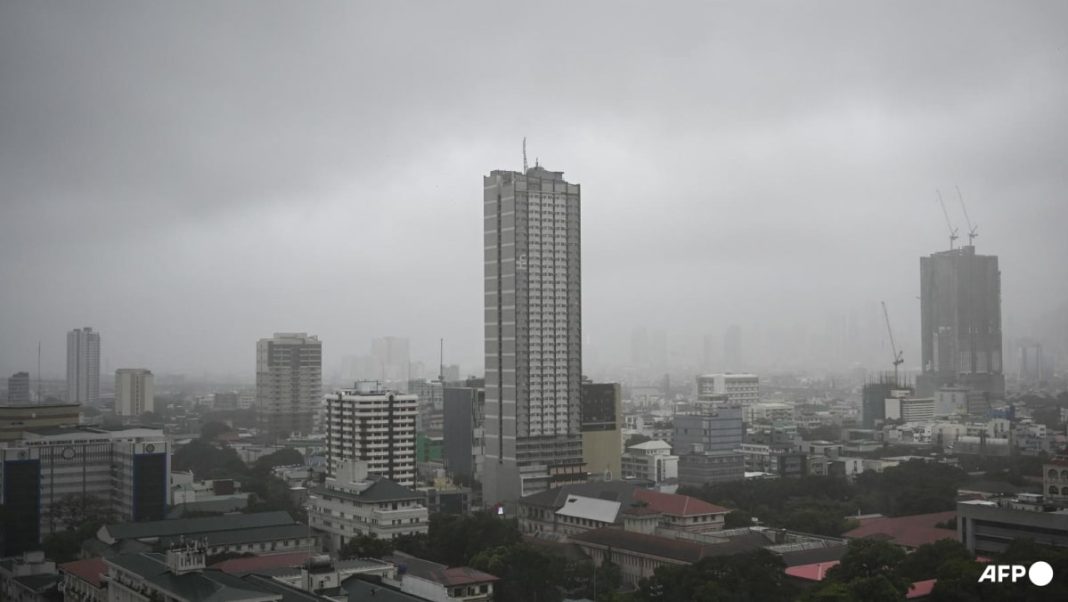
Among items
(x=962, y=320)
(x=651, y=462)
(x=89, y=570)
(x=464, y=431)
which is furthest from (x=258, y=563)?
(x=962, y=320)

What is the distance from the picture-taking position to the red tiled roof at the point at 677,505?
1830 centimetres

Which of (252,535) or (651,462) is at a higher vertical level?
(252,535)

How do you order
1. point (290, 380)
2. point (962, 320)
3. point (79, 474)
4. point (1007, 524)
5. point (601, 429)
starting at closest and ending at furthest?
point (1007, 524)
point (79, 474)
point (601, 429)
point (962, 320)
point (290, 380)

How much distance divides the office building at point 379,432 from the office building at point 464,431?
541 centimetres

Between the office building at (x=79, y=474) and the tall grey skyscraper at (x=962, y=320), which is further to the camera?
the tall grey skyscraper at (x=962, y=320)

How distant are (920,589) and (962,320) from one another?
91.3 feet

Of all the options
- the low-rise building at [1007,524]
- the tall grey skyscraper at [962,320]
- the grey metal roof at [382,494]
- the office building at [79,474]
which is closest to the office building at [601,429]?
the grey metal roof at [382,494]

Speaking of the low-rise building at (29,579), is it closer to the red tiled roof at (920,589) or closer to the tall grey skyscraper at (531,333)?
the tall grey skyscraper at (531,333)

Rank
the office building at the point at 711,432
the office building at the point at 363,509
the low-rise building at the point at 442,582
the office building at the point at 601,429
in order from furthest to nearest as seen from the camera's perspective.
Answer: the office building at the point at 711,432 < the office building at the point at 601,429 < the office building at the point at 363,509 < the low-rise building at the point at 442,582

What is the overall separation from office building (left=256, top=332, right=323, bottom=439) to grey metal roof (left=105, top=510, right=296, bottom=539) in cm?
2717

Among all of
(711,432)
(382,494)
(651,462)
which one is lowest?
(651,462)

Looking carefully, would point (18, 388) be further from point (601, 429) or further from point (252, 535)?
point (601, 429)

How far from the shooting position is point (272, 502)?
21875mm

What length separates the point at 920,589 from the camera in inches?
448
